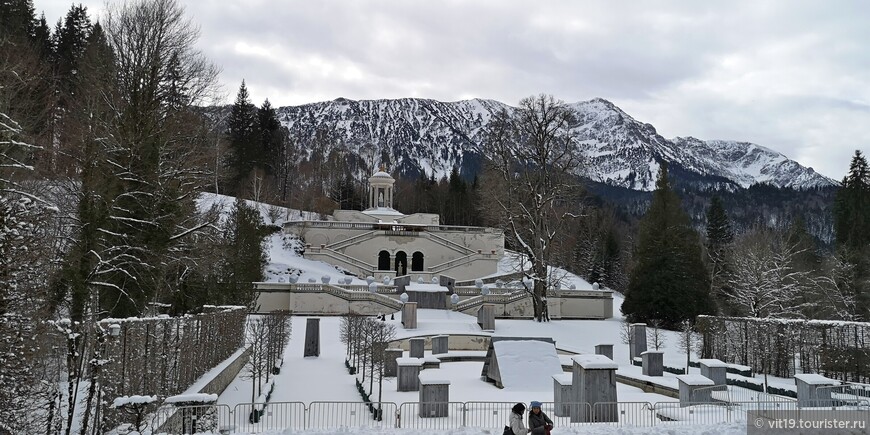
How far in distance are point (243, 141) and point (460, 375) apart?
57.1 metres

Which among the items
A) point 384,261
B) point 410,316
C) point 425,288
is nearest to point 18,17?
point 425,288

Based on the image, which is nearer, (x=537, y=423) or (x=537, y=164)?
(x=537, y=423)

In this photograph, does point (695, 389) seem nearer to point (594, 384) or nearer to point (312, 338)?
point (594, 384)

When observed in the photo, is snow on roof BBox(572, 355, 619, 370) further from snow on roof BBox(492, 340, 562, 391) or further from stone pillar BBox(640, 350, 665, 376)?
stone pillar BBox(640, 350, 665, 376)

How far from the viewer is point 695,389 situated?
18578mm

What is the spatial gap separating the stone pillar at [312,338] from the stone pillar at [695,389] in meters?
16.8

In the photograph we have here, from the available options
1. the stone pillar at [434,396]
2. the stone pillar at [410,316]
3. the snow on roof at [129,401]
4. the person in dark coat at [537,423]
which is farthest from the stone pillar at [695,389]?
the stone pillar at [410,316]

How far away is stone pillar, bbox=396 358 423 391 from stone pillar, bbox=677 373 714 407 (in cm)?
856

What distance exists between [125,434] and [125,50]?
68.1ft

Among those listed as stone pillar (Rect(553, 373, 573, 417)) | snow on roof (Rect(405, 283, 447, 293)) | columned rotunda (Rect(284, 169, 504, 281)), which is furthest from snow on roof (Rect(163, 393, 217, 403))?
columned rotunda (Rect(284, 169, 504, 281))

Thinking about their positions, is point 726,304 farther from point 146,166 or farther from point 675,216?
point 146,166

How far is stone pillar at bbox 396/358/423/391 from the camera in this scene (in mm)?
21962

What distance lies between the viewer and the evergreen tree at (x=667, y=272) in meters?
40.8

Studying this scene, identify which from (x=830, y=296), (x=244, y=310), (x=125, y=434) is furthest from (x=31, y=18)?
(x=830, y=296)
